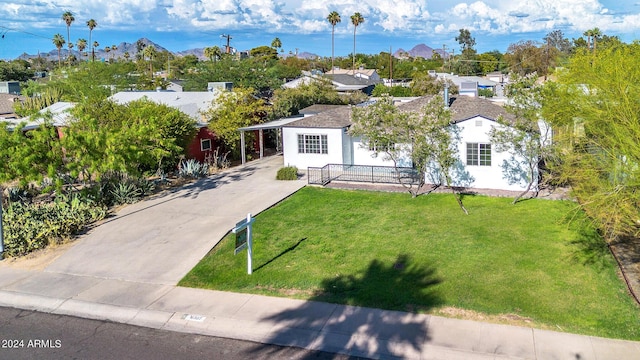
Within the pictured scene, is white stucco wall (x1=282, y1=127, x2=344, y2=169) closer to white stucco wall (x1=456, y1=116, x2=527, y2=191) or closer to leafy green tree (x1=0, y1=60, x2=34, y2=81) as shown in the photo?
white stucco wall (x1=456, y1=116, x2=527, y2=191)

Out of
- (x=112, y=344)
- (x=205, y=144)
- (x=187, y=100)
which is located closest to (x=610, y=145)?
(x=112, y=344)

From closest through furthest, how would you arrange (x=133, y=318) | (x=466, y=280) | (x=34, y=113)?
(x=133, y=318)
(x=466, y=280)
(x=34, y=113)

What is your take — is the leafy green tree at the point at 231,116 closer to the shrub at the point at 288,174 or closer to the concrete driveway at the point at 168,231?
the concrete driveway at the point at 168,231

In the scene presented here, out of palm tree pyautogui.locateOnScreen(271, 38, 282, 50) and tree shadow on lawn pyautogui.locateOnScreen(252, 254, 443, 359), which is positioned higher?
palm tree pyautogui.locateOnScreen(271, 38, 282, 50)

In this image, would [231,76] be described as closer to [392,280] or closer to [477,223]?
[477,223]

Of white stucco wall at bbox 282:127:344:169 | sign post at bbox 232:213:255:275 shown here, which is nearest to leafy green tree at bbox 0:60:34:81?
white stucco wall at bbox 282:127:344:169

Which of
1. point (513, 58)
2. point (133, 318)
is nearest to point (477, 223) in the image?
point (133, 318)

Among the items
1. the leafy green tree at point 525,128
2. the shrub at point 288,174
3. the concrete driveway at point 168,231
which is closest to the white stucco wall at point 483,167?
the leafy green tree at point 525,128
